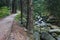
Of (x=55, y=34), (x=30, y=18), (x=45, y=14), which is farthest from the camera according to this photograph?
(x=45, y=14)

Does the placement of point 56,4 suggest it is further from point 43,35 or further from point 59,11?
point 43,35

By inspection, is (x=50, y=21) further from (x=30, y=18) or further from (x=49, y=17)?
(x=30, y=18)

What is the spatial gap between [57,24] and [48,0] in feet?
13.7

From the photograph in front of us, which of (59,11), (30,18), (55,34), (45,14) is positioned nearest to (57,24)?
(59,11)

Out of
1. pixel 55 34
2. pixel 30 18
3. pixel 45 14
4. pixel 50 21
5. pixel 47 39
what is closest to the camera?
pixel 30 18

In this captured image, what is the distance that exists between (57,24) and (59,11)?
2.70 meters

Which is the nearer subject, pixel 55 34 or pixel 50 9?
pixel 55 34

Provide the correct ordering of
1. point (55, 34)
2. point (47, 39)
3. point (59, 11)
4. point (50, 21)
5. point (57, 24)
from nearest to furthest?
1. point (47, 39)
2. point (55, 34)
3. point (59, 11)
4. point (57, 24)
5. point (50, 21)

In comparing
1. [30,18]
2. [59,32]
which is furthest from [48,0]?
[30,18]

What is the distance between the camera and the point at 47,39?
14.8 meters

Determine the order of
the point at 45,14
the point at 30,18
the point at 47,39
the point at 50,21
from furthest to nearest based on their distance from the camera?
the point at 45,14 < the point at 50,21 < the point at 47,39 < the point at 30,18

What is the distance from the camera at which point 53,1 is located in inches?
1036

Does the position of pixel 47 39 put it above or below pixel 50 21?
above

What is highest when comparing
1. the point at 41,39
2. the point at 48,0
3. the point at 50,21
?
the point at 48,0
